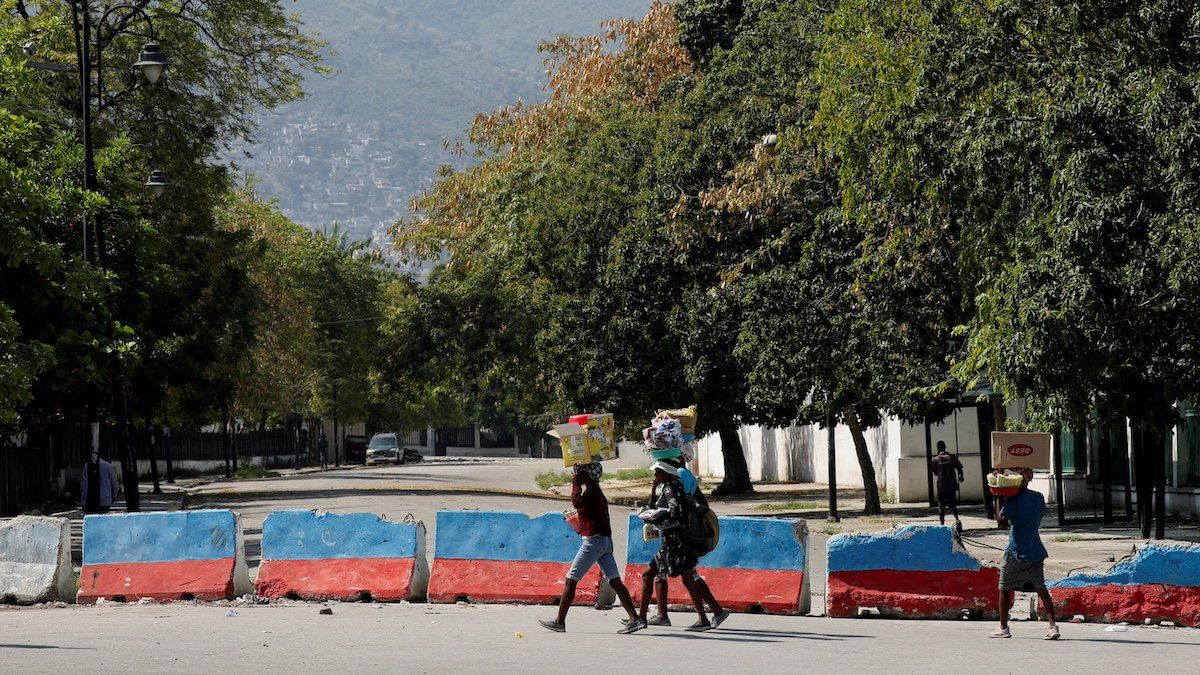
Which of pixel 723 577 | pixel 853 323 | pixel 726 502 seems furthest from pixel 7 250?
pixel 726 502

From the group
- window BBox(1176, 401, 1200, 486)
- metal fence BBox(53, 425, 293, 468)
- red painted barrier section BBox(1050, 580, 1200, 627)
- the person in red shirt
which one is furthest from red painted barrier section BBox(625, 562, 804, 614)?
metal fence BBox(53, 425, 293, 468)

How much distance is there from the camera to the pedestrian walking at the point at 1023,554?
41.2ft

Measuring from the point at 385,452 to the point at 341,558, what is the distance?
6885cm

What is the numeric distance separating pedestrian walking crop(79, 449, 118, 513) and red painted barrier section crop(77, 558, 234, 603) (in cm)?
1432

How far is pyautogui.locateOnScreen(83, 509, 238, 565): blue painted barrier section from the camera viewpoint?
50.9 ft

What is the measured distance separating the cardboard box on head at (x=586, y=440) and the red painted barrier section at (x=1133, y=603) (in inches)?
175

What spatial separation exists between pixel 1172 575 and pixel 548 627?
553 cm

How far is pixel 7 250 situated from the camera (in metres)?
20.7

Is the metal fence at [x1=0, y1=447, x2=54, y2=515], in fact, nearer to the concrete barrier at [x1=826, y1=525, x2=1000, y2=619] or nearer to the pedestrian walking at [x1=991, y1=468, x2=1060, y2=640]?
the concrete barrier at [x1=826, y1=525, x2=1000, y2=619]

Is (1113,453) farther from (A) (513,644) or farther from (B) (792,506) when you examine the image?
(A) (513,644)

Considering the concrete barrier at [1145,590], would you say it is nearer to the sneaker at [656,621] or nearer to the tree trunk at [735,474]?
the sneaker at [656,621]

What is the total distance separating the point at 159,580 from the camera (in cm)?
1554

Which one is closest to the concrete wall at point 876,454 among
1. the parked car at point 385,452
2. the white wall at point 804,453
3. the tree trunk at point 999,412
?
the white wall at point 804,453

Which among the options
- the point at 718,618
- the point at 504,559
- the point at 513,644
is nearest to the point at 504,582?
the point at 504,559
